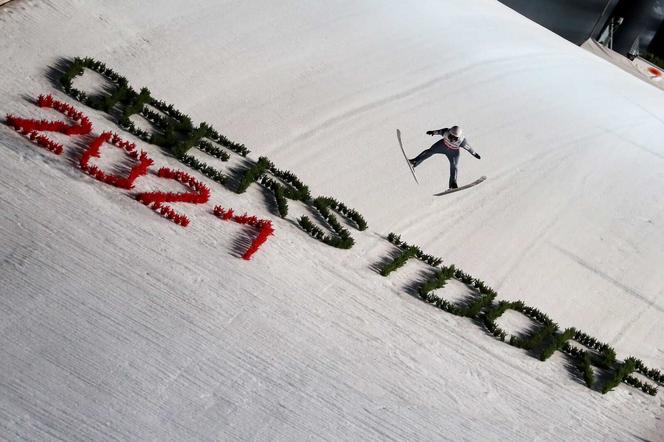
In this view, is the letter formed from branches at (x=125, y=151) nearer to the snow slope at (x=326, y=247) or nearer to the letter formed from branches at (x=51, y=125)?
the snow slope at (x=326, y=247)

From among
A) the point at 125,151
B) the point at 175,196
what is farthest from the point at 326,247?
the point at 125,151

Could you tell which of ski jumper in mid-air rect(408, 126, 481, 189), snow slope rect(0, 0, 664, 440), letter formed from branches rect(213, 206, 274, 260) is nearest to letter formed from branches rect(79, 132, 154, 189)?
snow slope rect(0, 0, 664, 440)

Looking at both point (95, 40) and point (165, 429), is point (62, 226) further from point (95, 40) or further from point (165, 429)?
point (95, 40)

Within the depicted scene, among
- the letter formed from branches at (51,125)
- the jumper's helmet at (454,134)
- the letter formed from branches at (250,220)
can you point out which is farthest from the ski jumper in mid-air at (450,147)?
the letter formed from branches at (51,125)

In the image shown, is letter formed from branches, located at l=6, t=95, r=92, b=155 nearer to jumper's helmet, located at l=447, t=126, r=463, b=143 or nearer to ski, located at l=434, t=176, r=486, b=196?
ski, located at l=434, t=176, r=486, b=196

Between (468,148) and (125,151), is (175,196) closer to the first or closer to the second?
(125,151)

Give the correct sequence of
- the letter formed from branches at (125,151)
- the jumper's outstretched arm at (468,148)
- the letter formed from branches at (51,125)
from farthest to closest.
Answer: the jumper's outstretched arm at (468,148) → the letter formed from branches at (51,125) → the letter formed from branches at (125,151)
